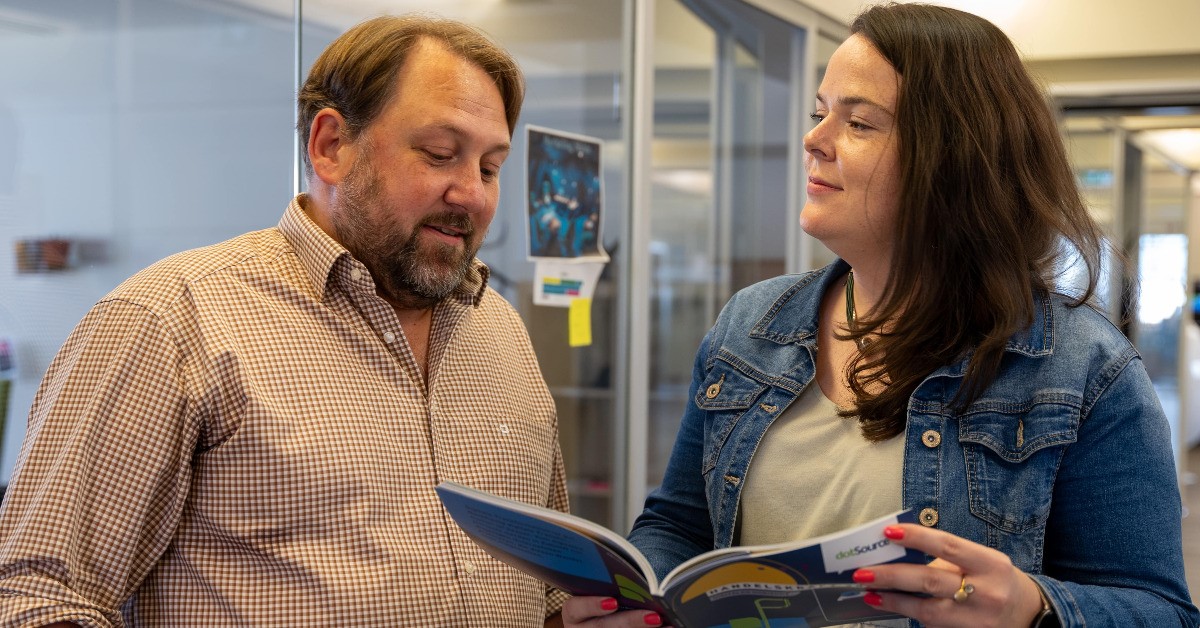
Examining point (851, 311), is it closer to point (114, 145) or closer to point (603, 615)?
point (603, 615)

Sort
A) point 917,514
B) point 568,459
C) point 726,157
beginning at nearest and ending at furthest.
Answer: point 917,514 < point 568,459 < point 726,157

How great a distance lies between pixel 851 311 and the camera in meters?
1.57

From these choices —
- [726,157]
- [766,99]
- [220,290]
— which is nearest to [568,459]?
[726,157]

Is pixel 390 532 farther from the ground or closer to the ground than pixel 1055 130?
closer to the ground

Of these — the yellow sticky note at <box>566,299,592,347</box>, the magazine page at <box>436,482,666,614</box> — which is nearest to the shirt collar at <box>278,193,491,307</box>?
the magazine page at <box>436,482,666,614</box>

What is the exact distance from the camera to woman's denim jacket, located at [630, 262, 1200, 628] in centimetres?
129

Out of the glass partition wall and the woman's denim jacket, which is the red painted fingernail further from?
the glass partition wall

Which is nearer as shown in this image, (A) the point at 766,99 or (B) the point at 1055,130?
(B) the point at 1055,130

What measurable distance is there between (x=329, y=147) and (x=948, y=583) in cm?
101

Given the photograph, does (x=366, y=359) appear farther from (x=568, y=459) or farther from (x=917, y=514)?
(x=568, y=459)

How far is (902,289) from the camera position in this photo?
4.78ft

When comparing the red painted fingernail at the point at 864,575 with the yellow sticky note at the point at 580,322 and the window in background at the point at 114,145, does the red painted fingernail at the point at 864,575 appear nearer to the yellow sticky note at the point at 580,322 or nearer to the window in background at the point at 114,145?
the window in background at the point at 114,145

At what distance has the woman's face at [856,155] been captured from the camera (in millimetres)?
1437

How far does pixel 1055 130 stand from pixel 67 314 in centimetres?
152
